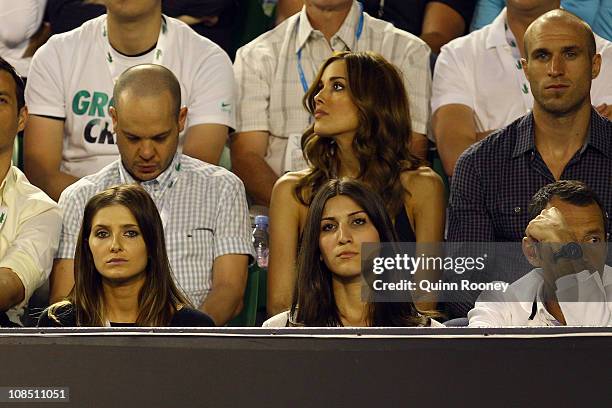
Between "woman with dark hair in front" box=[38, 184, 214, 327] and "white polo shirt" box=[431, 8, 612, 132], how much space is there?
→ 1368mm

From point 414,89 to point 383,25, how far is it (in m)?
0.27

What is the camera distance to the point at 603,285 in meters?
1.70

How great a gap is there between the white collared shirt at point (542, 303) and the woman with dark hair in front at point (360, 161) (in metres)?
1.04

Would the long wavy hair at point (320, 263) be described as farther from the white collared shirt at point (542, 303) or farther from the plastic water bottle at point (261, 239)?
the plastic water bottle at point (261, 239)

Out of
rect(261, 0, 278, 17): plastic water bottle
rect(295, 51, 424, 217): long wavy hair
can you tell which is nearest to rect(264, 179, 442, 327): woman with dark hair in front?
rect(295, 51, 424, 217): long wavy hair

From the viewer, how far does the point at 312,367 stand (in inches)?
48.1

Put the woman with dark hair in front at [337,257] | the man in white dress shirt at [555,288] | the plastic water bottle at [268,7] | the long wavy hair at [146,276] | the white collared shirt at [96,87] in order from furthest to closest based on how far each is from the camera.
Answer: the plastic water bottle at [268,7]
the white collared shirt at [96,87]
the long wavy hair at [146,276]
the woman with dark hair in front at [337,257]
the man in white dress shirt at [555,288]

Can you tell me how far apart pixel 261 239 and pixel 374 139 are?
0.59 m

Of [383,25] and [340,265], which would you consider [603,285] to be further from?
[383,25]

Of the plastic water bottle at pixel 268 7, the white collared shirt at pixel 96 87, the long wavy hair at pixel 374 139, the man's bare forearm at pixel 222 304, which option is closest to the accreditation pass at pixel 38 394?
the man's bare forearm at pixel 222 304

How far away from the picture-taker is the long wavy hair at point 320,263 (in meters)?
2.34

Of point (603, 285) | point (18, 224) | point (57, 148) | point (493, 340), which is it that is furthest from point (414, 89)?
point (493, 340)

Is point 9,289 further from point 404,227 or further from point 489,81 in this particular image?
point 489,81

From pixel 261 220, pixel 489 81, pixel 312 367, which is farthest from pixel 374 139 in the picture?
pixel 312 367
